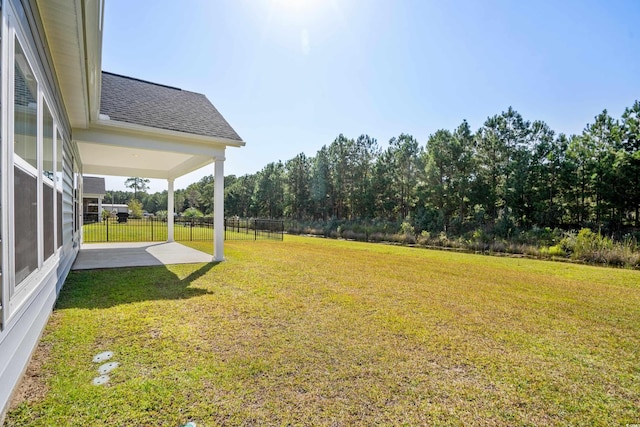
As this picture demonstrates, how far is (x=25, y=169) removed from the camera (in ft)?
8.27

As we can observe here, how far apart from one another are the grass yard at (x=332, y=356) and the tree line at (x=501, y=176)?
1729cm

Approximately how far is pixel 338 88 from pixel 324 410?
42.9 feet

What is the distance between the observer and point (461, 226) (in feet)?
72.1

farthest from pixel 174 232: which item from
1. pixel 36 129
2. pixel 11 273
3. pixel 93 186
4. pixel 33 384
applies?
pixel 11 273

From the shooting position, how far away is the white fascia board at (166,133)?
257 inches

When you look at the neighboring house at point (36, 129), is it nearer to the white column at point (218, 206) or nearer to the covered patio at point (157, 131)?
the covered patio at point (157, 131)

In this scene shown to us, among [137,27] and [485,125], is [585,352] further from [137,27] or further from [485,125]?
[485,125]

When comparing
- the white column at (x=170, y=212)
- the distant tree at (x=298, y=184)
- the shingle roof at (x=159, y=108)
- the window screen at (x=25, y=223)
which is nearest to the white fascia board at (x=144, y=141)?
the shingle roof at (x=159, y=108)

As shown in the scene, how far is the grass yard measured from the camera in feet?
6.88

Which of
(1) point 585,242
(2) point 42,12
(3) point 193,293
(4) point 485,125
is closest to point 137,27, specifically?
(2) point 42,12

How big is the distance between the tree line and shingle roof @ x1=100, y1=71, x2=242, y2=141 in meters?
18.1

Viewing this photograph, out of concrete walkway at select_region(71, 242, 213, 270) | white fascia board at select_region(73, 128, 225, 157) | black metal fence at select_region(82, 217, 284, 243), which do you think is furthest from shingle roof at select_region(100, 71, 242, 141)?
black metal fence at select_region(82, 217, 284, 243)

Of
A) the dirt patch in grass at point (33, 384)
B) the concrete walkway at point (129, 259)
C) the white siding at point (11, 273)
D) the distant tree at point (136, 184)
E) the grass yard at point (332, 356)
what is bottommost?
the grass yard at point (332, 356)

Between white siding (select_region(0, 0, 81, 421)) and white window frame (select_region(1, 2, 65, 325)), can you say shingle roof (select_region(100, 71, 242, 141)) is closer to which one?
white siding (select_region(0, 0, 81, 421))
